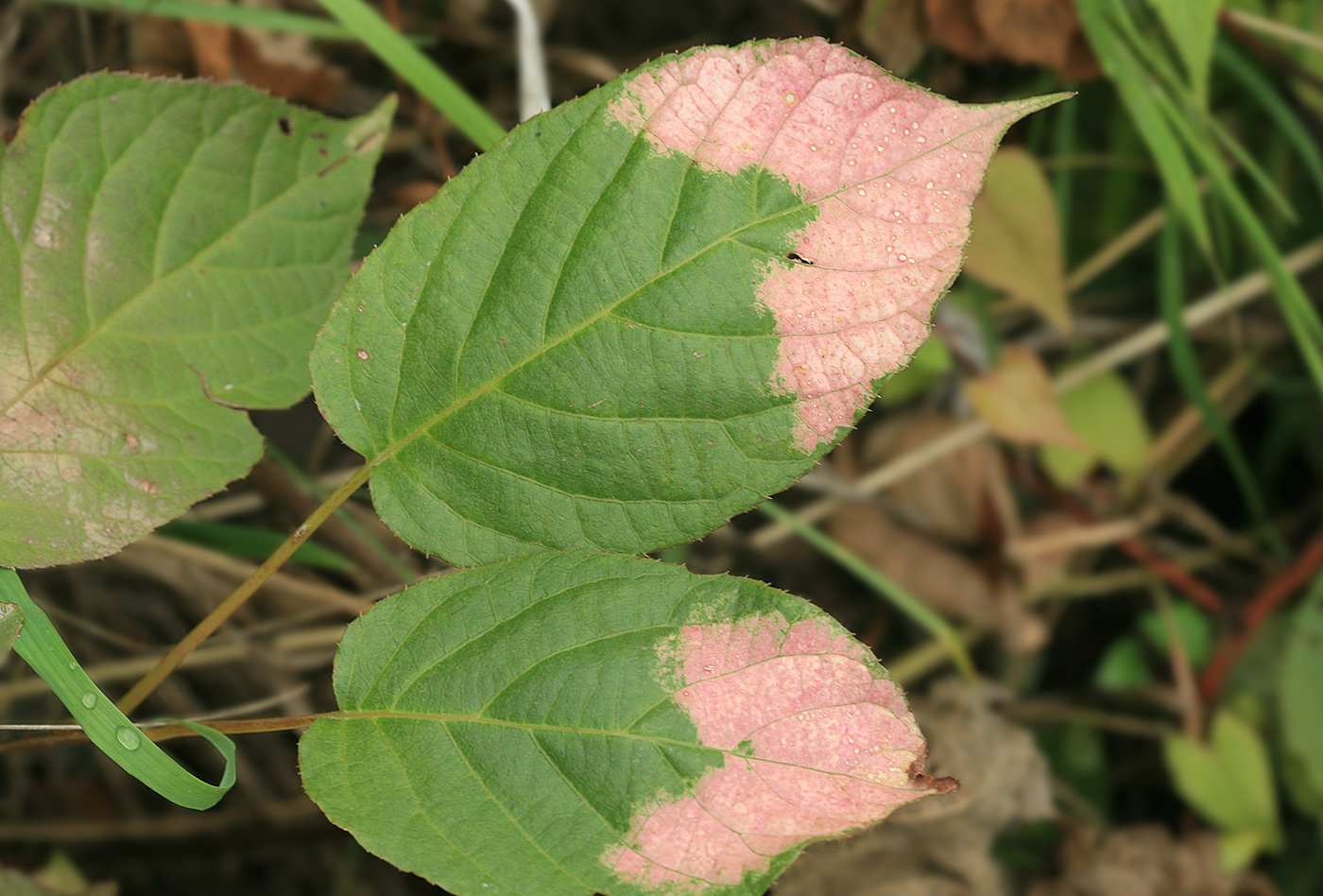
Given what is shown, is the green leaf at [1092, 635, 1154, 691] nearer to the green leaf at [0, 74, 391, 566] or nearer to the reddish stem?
the reddish stem

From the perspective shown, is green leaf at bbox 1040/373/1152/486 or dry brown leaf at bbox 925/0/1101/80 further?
Result: green leaf at bbox 1040/373/1152/486

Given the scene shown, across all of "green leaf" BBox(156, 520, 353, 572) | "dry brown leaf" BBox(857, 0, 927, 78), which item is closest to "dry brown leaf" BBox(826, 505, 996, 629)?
"dry brown leaf" BBox(857, 0, 927, 78)

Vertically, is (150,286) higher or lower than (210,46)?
lower

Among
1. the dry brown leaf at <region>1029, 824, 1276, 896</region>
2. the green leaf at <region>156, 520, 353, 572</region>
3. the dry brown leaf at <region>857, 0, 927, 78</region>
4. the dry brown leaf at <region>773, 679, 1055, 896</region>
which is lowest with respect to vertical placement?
the dry brown leaf at <region>1029, 824, 1276, 896</region>

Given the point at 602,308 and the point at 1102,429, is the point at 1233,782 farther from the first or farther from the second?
Answer: the point at 602,308

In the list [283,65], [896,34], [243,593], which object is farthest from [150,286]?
[896,34]

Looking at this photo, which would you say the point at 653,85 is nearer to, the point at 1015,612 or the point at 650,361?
the point at 650,361

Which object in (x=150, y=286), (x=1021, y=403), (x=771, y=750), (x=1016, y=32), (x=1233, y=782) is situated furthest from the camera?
(x=1233, y=782)
